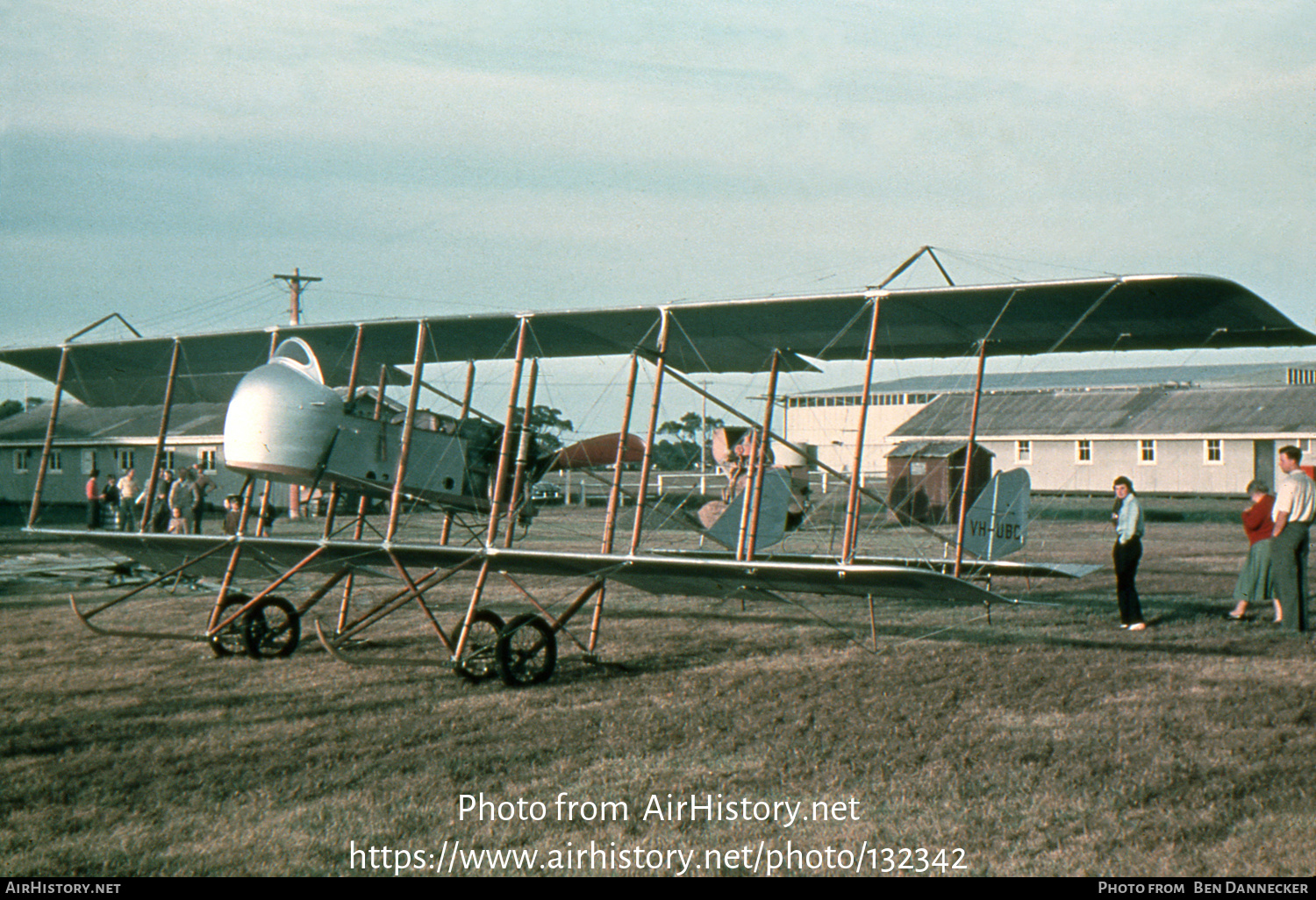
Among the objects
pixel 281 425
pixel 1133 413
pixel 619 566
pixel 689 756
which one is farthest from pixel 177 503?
pixel 1133 413

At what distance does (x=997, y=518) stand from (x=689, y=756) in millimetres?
6471

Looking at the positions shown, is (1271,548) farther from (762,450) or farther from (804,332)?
(762,450)

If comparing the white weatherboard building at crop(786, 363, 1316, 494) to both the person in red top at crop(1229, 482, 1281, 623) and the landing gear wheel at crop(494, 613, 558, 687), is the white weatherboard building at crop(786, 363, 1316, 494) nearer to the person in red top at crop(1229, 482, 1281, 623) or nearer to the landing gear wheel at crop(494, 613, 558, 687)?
the person in red top at crop(1229, 482, 1281, 623)

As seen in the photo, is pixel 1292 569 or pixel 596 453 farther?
pixel 1292 569

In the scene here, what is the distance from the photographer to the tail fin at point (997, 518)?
36.0 ft

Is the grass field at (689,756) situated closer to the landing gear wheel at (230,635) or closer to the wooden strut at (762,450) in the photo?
the landing gear wheel at (230,635)

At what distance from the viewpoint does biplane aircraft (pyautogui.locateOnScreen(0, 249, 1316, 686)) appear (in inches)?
283

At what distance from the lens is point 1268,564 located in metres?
10.0

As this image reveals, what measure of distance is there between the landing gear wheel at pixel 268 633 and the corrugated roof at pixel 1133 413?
33.2m

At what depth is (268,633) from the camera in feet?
30.0

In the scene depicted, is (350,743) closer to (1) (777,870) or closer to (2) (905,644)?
(1) (777,870)

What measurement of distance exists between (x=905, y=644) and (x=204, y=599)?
908cm

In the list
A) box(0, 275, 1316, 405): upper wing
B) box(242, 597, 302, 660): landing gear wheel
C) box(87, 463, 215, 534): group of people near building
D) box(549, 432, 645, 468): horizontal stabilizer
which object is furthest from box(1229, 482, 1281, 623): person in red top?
box(87, 463, 215, 534): group of people near building

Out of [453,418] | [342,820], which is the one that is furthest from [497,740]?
[453,418]
